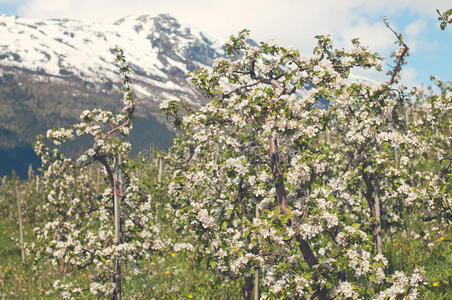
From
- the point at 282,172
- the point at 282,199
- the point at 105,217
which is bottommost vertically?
the point at 105,217

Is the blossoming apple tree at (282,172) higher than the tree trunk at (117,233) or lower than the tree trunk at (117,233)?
higher

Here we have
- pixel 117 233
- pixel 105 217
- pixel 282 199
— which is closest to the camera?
pixel 282 199

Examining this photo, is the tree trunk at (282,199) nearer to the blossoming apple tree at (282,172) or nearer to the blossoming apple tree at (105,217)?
the blossoming apple tree at (282,172)

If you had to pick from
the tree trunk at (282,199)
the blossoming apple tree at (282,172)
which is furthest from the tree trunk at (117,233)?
the tree trunk at (282,199)

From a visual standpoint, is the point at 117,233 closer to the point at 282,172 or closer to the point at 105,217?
the point at 105,217

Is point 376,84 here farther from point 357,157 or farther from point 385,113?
point 357,157

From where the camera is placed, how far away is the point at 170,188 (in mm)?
5422

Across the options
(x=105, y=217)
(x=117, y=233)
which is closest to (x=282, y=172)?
(x=117, y=233)

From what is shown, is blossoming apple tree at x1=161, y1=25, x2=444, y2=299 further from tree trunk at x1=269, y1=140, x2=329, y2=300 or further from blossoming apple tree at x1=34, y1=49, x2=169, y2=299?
blossoming apple tree at x1=34, y1=49, x2=169, y2=299

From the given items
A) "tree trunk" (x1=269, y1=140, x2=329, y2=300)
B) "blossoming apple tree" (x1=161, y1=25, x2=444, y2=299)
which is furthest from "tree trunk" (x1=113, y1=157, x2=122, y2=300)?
"tree trunk" (x1=269, y1=140, x2=329, y2=300)

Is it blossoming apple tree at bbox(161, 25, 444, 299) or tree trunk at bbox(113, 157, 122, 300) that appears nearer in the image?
blossoming apple tree at bbox(161, 25, 444, 299)

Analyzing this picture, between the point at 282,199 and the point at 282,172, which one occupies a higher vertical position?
the point at 282,172

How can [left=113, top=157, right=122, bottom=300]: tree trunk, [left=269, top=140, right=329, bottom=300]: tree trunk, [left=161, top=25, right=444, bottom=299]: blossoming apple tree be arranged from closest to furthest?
[left=161, top=25, right=444, bottom=299]: blossoming apple tree < [left=269, top=140, right=329, bottom=300]: tree trunk < [left=113, top=157, right=122, bottom=300]: tree trunk

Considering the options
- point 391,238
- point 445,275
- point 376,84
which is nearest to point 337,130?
point 391,238
